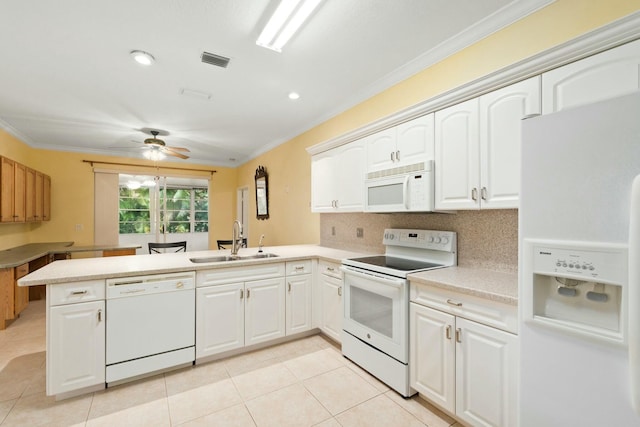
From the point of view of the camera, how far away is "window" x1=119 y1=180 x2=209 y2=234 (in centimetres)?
609

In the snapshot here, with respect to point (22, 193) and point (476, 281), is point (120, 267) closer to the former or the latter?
point (476, 281)

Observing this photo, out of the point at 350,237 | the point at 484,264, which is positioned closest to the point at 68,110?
the point at 350,237

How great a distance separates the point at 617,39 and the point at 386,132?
143cm

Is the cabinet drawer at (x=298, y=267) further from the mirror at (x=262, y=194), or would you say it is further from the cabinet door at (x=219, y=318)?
the mirror at (x=262, y=194)

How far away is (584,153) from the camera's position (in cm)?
105

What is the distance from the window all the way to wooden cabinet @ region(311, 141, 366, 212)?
14.3ft

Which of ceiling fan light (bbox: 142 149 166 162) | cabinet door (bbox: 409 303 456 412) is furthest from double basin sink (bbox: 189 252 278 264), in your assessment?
ceiling fan light (bbox: 142 149 166 162)

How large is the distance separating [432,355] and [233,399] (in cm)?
141

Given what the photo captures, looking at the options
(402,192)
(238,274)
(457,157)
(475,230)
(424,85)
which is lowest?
(238,274)

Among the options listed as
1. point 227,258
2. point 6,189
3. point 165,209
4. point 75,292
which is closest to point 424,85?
point 227,258

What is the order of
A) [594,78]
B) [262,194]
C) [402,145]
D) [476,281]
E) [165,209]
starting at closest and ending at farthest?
[594,78] → [476,281] → [402,145] → [262,194] → [165,209]

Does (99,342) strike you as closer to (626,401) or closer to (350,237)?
(350,237)

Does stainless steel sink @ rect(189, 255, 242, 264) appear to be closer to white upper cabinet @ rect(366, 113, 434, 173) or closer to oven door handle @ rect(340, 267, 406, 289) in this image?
oven door handle @ rect(340, 267, 406, 289)

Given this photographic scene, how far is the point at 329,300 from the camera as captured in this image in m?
2.87
